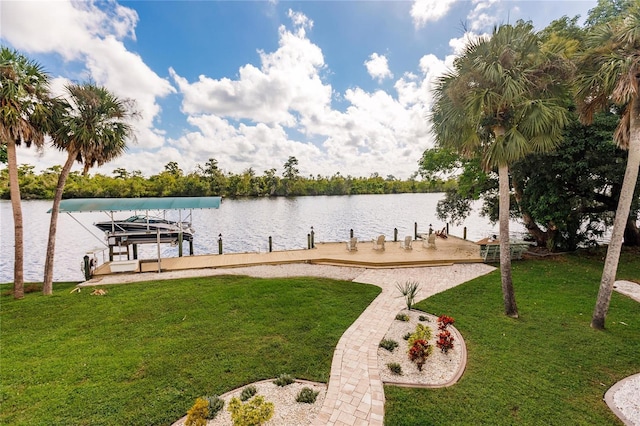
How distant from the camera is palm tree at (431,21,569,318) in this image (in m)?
6.51

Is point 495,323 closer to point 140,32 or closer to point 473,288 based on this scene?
point 473,288

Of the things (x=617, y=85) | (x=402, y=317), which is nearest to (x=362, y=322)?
(x=402, y=317)

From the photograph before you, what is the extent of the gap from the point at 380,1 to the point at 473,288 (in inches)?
563

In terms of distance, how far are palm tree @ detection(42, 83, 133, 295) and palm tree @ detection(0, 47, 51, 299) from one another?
519 mm

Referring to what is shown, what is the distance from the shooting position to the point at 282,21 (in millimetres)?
15398

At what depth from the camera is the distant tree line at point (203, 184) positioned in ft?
184

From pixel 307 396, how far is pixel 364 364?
1.38 meters

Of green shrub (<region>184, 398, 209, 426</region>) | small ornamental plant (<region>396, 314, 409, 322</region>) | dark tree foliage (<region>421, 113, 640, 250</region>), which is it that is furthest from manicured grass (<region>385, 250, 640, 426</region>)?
dark tree foliage (<region>421, 113, 640, 250</region>)

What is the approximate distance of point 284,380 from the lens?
467 cm

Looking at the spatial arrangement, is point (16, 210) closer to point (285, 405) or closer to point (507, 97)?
point (285, 405)

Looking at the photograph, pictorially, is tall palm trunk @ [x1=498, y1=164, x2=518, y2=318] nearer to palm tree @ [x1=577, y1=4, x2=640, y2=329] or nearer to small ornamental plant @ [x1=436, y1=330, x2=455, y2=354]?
palm tree @ [x1=577, y1=4, x2=640, y2=329]

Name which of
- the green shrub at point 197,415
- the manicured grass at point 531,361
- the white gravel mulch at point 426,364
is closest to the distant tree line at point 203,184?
the manicured grass at point 531,361

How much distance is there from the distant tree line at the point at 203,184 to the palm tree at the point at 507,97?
34.5m

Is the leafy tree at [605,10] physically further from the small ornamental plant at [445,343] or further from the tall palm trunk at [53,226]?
the tall palm trunk at [53,226]
